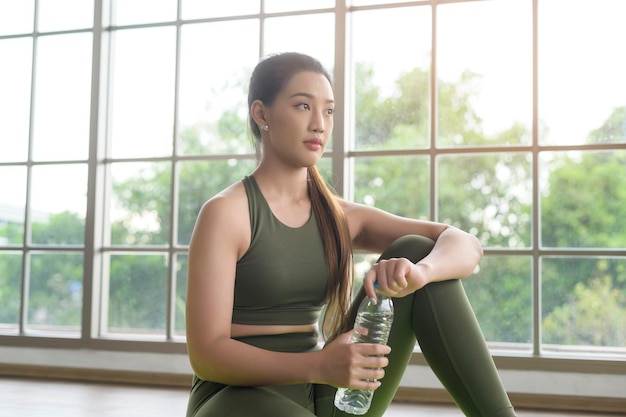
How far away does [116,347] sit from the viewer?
143 inches

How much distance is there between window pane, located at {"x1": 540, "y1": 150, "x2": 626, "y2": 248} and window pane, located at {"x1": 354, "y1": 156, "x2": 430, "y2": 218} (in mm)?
518

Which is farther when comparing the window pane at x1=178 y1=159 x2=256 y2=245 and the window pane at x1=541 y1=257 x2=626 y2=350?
the window pane at x1=178 y1=159 x2=256 y2=245

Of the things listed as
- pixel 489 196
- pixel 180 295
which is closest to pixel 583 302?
pixel 489 196

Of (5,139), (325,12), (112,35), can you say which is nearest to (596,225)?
(325,12)

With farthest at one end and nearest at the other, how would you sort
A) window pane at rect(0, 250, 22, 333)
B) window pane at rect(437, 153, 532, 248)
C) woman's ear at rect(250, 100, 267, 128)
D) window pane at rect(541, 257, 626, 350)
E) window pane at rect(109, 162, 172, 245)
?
window pane at rect(0, 250, 22, 333)
window pane at rect(109, 162, 172, 245)
window pane at rect(437, 153, 532, 248)
window pane at rect(541, 257, 626, 350)
woman's ear at rect(250, 100, 267, 128)

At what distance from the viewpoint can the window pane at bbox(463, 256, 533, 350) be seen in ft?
10.3

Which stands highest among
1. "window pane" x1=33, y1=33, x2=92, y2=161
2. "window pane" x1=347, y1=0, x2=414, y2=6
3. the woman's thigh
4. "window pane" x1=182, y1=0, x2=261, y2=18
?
"window pane" x1=182, y1=0, x2=261, y2=18

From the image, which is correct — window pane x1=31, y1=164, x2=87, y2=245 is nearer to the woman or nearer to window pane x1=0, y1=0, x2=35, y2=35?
window pane x1=0, y1=0, x2=35, y2=35

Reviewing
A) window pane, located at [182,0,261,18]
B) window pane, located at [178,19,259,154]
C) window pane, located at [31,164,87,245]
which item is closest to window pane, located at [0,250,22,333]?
window pane, located at [31,164,87,245]

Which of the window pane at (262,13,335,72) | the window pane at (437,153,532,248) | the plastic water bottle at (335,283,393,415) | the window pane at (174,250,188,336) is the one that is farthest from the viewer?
the window pane at (174,250,188,336)

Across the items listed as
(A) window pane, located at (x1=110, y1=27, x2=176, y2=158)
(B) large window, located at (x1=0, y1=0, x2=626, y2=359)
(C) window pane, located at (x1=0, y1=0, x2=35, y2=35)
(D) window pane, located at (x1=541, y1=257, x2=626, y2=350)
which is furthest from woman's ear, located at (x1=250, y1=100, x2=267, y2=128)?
(C) window pane, located at (x1=0, y1=0, x2=35, y2=35)

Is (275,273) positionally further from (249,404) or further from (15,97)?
(15,97)

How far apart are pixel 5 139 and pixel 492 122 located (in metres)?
2.54

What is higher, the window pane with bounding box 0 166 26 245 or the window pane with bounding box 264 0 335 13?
the window pane with bounding box 264 0 335 13
